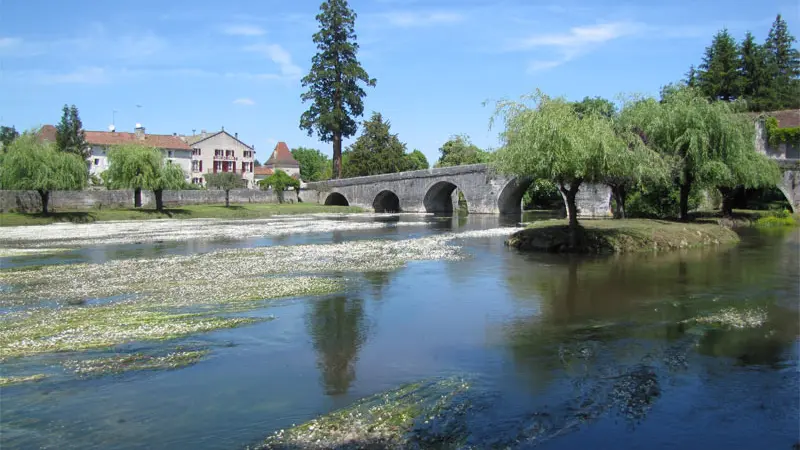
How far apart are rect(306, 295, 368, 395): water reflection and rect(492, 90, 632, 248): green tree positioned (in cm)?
1138

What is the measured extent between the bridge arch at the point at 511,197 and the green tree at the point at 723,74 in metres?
30.4

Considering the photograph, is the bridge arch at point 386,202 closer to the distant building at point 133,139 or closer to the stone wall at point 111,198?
the stone wall at point 111,198

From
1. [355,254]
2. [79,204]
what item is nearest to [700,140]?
[355,254]

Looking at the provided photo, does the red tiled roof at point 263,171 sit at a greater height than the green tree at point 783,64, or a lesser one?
lesser

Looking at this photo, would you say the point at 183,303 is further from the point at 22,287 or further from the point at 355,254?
the point at 355,254

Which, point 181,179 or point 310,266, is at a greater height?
point 181,179

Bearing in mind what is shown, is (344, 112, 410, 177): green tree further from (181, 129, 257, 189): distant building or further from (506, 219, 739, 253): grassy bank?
(506, 219, 739, 253): grassy bank

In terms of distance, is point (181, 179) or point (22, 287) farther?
point (181, 179)

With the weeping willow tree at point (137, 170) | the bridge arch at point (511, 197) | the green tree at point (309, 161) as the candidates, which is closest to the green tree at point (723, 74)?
the bridge arch at point (511, 197)

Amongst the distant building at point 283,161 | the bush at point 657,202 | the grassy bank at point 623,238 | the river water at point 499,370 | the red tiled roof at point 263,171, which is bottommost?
the river water at point 499,370

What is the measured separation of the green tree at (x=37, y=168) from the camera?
47.1 m

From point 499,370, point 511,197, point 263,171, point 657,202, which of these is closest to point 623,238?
point 657,202

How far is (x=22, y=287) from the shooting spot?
1742 cm

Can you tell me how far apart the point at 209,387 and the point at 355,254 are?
1673cm
